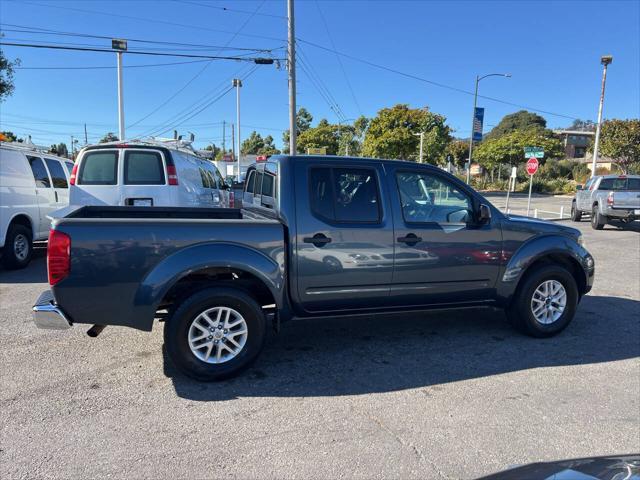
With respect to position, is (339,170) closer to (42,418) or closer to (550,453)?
(550,453)

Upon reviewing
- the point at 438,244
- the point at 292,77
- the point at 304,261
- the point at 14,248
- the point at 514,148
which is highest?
the point at 514,148

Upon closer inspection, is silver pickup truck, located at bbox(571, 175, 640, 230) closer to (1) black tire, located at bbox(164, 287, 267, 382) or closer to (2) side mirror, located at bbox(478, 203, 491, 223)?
(2) side mirror, located at bbox(478, 203, 491, 223)

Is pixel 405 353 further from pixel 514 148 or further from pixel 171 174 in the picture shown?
pixel 514 148

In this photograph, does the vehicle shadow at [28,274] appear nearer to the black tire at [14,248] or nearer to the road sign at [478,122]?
the black tire at [14,248]

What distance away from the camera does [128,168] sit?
8062mm

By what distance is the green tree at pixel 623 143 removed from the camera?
38.8 meters

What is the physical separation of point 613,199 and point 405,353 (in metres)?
14.3

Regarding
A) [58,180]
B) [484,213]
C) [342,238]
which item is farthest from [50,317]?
[58,180]

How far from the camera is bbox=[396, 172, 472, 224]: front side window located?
4508 millimetres

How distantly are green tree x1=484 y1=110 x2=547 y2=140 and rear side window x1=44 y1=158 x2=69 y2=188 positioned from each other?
94707 millimetres

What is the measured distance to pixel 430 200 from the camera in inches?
188

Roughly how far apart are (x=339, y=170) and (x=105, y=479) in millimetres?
3033

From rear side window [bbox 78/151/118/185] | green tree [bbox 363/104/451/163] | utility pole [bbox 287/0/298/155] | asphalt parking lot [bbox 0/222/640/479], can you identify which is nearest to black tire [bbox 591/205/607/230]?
utility pole [bbox 287/0/298/155]

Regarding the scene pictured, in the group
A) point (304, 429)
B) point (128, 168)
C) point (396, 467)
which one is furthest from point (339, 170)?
point (128, 168)
